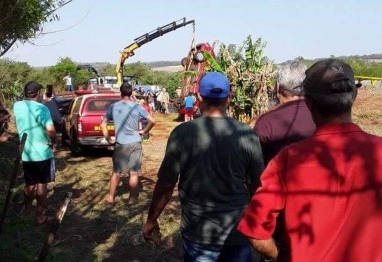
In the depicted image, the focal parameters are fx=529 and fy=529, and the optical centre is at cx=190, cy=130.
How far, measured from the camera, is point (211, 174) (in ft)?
10.6

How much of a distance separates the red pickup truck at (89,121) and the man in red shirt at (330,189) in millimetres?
10823

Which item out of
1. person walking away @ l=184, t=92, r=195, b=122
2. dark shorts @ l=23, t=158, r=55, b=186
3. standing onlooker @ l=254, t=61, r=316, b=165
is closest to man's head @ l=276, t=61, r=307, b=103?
standing onlooker @ l=254, t=61, r=316, b=165

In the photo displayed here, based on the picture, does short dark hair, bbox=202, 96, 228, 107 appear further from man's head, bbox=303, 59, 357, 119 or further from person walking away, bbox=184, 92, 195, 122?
person walking away, bbox=184, 92, 195, 122

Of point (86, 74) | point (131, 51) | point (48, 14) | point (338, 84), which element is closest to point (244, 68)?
point (48, 14)

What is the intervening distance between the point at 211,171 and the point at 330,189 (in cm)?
136

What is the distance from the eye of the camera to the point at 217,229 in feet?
10.5

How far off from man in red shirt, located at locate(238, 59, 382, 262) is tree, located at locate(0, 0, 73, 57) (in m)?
6.09

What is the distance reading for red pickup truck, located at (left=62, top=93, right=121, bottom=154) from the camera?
42.8 ft

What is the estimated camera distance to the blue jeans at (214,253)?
322cm

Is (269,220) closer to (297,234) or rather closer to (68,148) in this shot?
(297,234)

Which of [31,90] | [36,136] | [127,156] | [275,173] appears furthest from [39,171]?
[275,173]

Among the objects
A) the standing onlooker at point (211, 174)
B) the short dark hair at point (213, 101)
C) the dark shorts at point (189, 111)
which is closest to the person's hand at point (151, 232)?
the standing onlooker at point (211, 174)

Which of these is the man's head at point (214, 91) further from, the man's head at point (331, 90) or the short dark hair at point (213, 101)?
the man's head at point (331, 90)

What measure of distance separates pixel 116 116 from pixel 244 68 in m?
8.07
